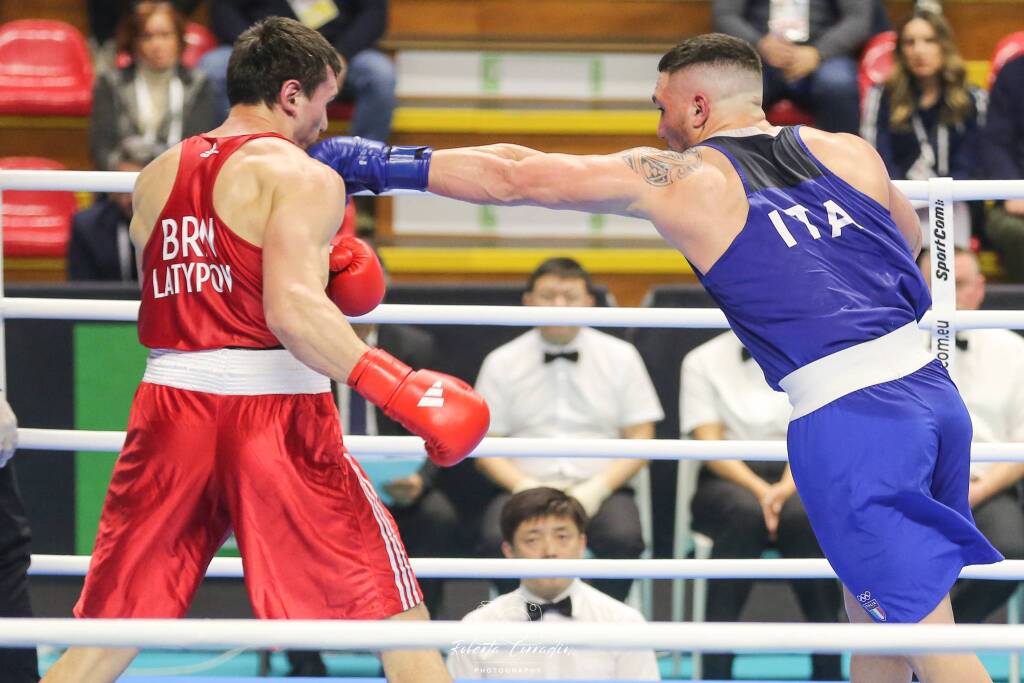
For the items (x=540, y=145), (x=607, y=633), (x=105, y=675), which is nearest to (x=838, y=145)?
(x=607, y=633)

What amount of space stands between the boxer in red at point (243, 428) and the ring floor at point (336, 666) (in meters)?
2.19

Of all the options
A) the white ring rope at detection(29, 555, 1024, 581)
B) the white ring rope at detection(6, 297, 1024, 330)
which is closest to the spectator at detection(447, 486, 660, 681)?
the white ring rope at detection(29, 555, 1024, 581)

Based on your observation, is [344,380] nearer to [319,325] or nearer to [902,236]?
[319,325]

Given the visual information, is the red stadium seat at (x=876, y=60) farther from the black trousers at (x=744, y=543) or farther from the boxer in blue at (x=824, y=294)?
the boxer in blue at (x=824, y=294)

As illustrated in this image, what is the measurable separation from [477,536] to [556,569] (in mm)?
1651

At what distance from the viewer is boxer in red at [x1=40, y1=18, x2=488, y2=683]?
7.67 ft

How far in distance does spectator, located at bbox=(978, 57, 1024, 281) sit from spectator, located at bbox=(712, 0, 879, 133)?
1.82 ft

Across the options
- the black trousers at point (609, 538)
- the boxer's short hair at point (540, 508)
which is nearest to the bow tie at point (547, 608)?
the boxer's short hair at point (540, 508)

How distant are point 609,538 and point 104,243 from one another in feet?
7.59

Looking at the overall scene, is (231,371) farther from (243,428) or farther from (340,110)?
(340,110)

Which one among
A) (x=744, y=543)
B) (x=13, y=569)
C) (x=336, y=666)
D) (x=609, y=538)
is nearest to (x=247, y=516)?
(x=13, y=569)

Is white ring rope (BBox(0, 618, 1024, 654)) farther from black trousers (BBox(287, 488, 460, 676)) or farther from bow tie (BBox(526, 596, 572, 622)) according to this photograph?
black trousers (BBox(287, 488, 460, 676))

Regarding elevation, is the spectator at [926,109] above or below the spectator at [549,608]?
above

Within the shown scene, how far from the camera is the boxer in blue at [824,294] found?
236cm
